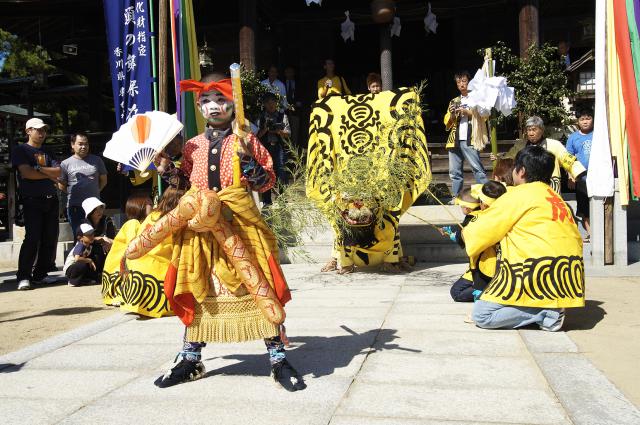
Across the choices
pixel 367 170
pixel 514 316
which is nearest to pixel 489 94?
pixel 367 170

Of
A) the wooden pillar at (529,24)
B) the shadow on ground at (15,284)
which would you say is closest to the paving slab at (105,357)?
the shadow on ground at (15,284)

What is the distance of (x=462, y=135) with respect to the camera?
7441mm

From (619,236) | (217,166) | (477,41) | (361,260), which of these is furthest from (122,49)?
(477,41)

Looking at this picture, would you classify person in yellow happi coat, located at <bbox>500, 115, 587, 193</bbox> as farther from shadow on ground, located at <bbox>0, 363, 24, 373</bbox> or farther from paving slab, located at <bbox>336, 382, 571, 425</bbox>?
shadow on ground, located at <bbox>0, 363, 24, 373</bbox>

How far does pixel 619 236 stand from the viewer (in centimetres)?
627

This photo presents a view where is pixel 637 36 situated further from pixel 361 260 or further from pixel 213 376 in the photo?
pixel 213 376

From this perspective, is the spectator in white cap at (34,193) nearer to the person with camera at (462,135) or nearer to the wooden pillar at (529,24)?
the person with camera at (462,135)

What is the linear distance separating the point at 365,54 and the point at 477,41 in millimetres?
2260

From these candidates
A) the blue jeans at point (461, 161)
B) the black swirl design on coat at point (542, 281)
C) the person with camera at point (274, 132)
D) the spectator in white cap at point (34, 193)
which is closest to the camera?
the black swirl design on coat at point (542, 281)

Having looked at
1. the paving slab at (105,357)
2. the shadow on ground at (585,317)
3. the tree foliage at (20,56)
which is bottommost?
the shadow on ground at (585,317)

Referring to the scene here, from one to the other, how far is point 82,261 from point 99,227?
1.32 feet

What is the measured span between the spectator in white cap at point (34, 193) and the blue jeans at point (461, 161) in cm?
456

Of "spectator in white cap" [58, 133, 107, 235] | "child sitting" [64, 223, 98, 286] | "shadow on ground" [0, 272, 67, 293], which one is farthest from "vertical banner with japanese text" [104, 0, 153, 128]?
"shadow on ground" [0, 272, 67, 293]

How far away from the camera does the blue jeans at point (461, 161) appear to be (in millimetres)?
7430
